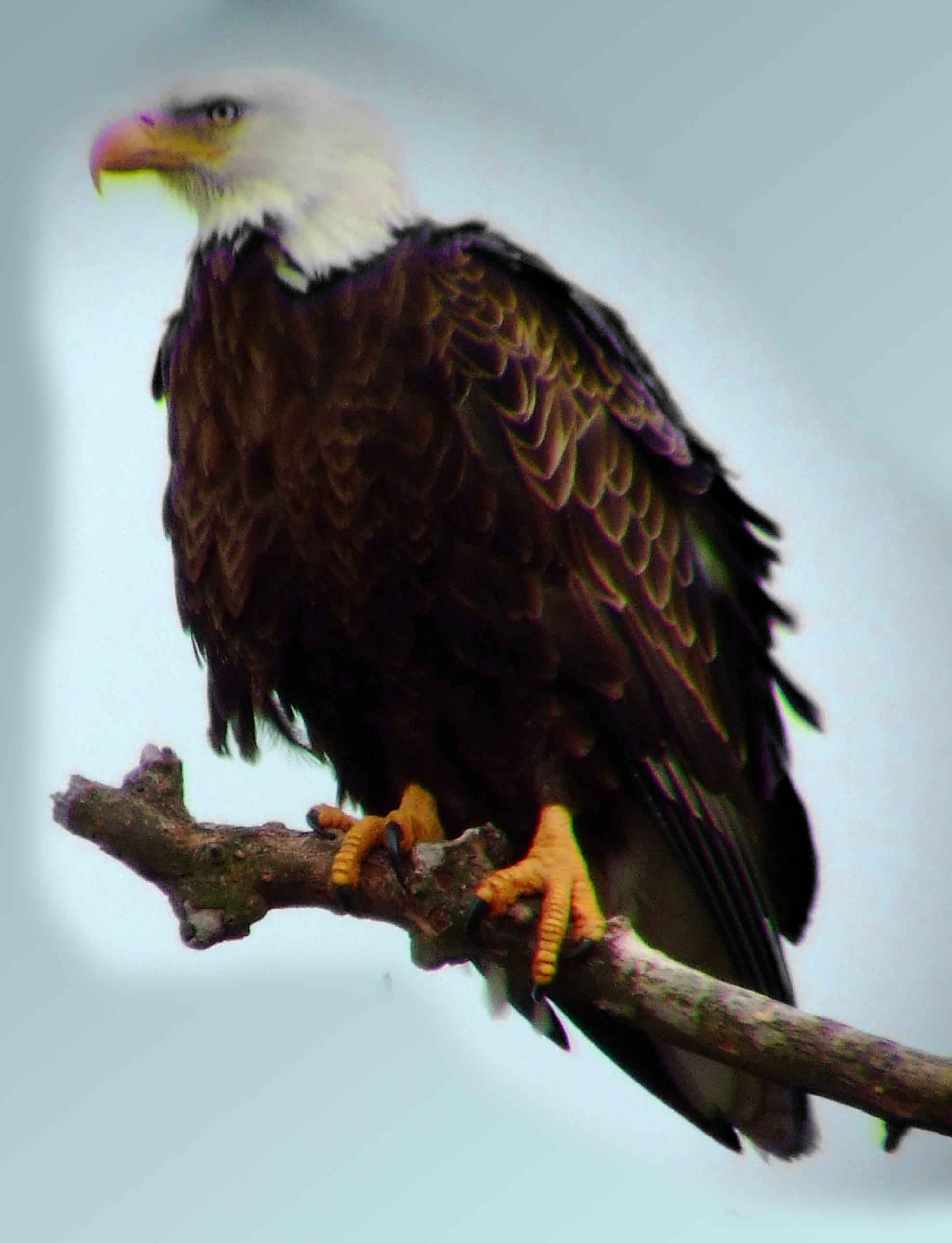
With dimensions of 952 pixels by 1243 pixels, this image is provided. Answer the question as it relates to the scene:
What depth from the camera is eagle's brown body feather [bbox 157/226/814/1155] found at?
1.43 m

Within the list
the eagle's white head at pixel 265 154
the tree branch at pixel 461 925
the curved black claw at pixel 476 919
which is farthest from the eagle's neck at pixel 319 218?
the curved black claw at pixel 476 919

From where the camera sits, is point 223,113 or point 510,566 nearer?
point 510,566

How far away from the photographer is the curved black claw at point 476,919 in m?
1.32

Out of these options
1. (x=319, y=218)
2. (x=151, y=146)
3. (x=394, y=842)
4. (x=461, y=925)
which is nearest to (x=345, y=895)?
(x=394, y=842)

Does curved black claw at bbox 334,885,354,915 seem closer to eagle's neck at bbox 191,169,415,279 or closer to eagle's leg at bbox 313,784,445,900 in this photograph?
eagle's leg at bbox 313,784,445,900

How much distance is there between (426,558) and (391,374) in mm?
175

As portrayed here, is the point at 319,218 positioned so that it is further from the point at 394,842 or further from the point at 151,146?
the point at 394,842

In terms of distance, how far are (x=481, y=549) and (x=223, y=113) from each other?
53cm

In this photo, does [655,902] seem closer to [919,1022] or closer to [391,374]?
[919,1022]

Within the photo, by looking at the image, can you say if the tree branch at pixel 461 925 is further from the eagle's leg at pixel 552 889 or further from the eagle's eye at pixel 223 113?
the eagle's eye at pixel 223 113

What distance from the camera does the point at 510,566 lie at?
1430 mm

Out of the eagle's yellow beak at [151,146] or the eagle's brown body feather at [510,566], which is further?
the eagle's yellow beak at [151,146]

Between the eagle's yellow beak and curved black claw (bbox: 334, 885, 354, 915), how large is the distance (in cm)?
74

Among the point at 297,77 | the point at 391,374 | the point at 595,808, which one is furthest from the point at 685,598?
the point at 297,77
